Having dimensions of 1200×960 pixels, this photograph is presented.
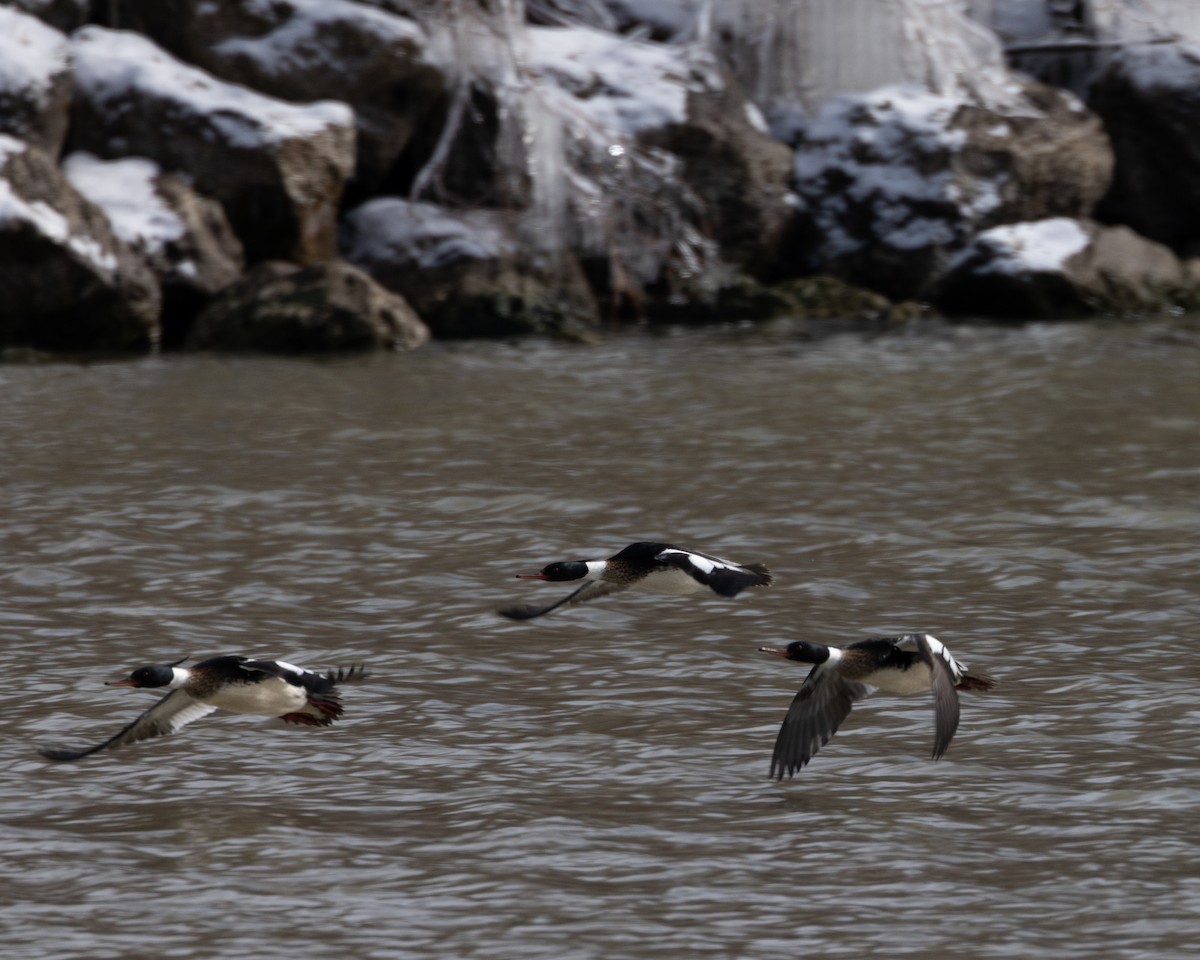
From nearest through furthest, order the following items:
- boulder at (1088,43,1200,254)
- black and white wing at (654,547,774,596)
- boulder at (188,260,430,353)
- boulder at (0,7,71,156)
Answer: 1. black and white wing at (654,547,774,596)
2. boulder at (188,260,430,353)
3. boulder at (0,7,71,156)
4. boulder at (1088,43,1200,254)

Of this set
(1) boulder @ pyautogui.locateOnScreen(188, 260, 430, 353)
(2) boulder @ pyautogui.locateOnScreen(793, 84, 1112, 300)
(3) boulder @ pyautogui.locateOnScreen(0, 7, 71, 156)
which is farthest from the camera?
(2) boulder @ pyautogui.locateOnScreen(793, 84, 1112, 300)

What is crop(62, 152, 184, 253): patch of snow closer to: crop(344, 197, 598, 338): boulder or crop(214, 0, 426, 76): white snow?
crop(214, 0, 426, 76): white snow

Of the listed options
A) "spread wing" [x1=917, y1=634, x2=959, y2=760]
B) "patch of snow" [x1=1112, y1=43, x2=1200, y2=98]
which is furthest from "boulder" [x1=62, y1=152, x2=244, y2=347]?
"spread wing" [x1=917, y1=634, x2=959, y2=760]

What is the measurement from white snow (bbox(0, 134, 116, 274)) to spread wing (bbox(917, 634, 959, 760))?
10.9 metres

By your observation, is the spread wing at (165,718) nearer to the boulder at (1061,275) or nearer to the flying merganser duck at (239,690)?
the flying merganser duck at (239,690)

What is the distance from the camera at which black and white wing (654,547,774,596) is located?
236 inches

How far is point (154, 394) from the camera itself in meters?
12.9

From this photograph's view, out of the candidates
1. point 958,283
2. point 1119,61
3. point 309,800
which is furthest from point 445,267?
point 309,800

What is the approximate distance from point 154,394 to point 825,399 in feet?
13.8

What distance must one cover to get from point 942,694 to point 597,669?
1.85 m

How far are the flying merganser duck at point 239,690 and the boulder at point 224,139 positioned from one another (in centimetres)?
1121

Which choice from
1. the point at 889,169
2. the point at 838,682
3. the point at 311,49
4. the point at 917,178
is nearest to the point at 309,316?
the point at 311,49

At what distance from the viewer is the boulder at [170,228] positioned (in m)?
15.6

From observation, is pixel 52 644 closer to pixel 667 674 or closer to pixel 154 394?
pixel 667 674
